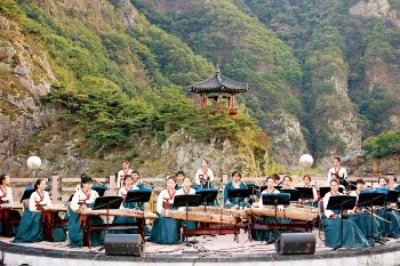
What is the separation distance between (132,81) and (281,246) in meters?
43.4

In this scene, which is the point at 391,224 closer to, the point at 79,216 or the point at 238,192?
the point at 238,192

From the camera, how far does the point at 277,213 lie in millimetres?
8594

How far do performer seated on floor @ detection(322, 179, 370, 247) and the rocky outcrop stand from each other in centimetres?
6836

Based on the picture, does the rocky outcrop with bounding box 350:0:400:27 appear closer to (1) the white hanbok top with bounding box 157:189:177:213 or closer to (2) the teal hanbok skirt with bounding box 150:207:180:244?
(1) the white hanbok top with bounding box 157:189:177:213

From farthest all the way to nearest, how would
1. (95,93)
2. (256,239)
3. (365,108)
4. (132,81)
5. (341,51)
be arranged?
(341,51)
(365,108)
(132,81)
(95,93)
(256,239)

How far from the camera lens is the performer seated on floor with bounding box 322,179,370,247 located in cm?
830

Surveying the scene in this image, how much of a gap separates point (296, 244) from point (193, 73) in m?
47.5

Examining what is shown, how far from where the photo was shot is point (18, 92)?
29.4 meters

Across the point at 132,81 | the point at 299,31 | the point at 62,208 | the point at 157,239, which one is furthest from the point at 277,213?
the point at 299,31

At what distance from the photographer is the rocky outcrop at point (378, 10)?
6838cm

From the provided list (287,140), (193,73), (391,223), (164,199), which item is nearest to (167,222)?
(164,199)

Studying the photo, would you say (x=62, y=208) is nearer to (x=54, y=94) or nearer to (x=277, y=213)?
(x=277, y=213)

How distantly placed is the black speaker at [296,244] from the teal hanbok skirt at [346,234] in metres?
1.11

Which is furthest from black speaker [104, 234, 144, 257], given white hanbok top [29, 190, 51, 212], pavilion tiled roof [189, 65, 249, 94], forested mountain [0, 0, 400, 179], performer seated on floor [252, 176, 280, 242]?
pavilion tiled roof [189, 65, 249, 94]
